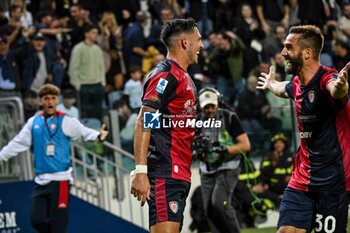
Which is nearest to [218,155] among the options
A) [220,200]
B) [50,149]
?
[220,200]

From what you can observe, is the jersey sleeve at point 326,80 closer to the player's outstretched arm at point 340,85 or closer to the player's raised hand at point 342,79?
the player's outstretched arm at point 340,85

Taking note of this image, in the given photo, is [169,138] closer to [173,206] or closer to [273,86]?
[173,206]

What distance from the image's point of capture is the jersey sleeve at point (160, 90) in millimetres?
8812

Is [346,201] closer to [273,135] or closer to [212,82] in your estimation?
[273,135]

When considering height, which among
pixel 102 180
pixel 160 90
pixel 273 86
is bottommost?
pixel 102 180

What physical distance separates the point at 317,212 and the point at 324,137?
620 millimetres

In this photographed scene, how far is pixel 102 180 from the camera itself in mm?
15672

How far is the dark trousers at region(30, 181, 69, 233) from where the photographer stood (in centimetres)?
1294

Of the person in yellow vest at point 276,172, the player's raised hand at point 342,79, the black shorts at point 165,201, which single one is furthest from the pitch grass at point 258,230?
the player's raised hand at point 342,79

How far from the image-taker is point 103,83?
59.7 ft

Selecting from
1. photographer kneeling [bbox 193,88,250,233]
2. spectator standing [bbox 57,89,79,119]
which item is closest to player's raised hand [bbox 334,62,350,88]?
photographer kneeling [bbox 193,88,250,233]

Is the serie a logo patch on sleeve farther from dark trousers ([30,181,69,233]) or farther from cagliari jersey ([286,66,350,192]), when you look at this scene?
dark trousers ([30,181,69,233])

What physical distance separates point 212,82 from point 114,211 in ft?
12.4

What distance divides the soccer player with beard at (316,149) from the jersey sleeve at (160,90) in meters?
1.00
